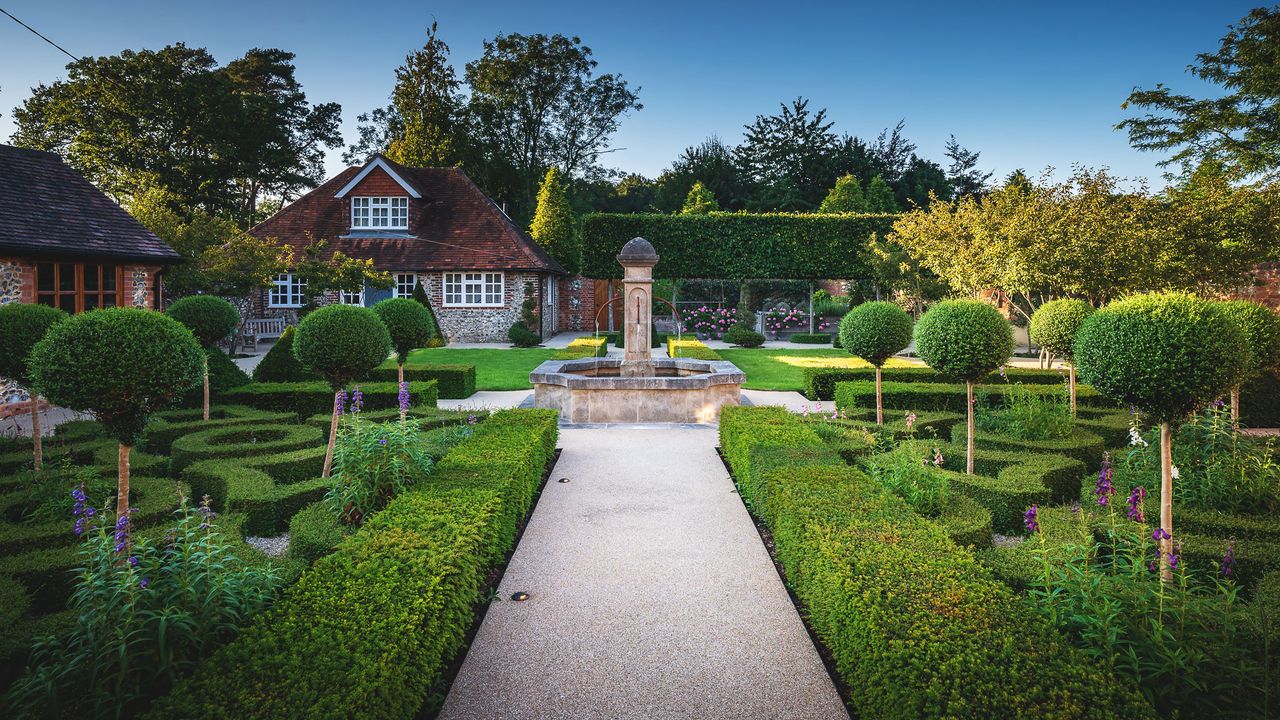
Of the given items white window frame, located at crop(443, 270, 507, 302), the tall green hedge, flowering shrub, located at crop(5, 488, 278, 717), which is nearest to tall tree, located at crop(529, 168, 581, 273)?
the tall green hedge

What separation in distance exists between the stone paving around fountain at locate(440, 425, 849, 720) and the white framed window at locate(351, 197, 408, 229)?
22.7 metres

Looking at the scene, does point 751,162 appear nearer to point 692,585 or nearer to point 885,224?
point 885,224

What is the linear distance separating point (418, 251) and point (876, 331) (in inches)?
829

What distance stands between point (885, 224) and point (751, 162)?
76.2ft

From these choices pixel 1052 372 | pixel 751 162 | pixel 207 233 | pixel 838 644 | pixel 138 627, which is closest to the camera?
pixel 138 627

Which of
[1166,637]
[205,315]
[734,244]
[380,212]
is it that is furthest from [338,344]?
[734,244]

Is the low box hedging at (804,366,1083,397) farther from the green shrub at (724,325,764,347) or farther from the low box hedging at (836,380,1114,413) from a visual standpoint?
the green shrub at (724,325,764,347)

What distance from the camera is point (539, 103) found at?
41750 millimetres

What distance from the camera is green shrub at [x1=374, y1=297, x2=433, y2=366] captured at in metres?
9.81

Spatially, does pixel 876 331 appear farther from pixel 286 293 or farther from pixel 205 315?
pixel 286 293

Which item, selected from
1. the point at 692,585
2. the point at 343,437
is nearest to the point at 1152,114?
the point at 692,585

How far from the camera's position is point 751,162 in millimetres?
48438

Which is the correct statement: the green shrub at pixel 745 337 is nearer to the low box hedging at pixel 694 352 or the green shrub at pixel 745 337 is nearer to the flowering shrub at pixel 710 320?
the flowering shrub at pixel 710 320

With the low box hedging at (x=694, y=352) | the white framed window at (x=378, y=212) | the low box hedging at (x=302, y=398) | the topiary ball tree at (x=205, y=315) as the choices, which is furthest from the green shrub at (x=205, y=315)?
the white framed window at (x=378, y=212)
